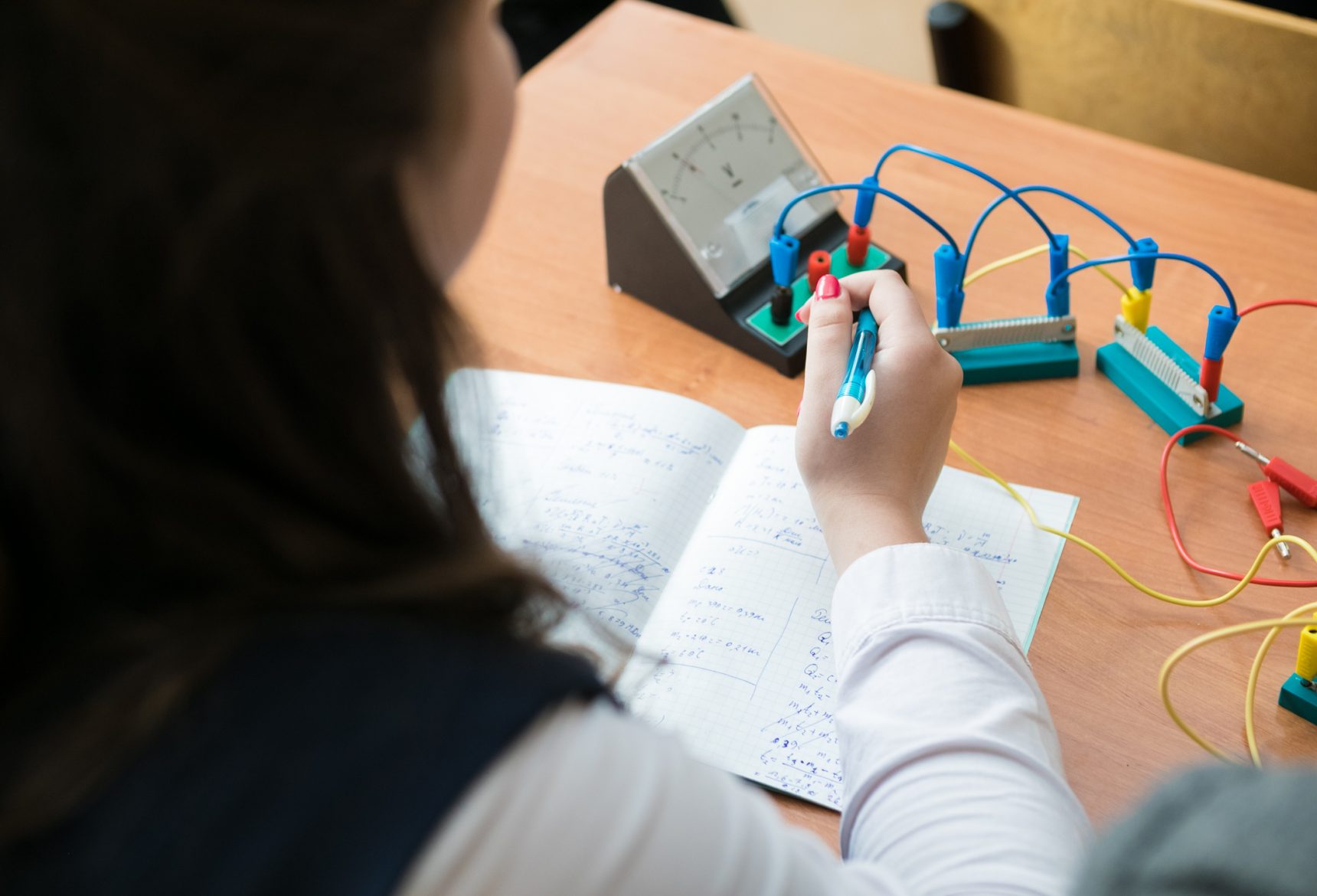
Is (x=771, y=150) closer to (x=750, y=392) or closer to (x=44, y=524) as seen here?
(x=750, y=392)

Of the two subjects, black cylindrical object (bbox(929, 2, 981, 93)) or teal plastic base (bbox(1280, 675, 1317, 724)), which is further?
black cylindrical object (bbox(929, 2, 981, 93))

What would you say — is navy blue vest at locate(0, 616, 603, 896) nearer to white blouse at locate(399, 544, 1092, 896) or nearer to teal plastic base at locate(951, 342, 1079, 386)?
white blouse at locate(399, 544, 1092, 896)

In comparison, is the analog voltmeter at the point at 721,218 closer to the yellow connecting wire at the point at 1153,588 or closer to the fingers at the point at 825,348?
the fingers at the point at 825,348

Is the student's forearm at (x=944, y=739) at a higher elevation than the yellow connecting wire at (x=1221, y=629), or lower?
higher

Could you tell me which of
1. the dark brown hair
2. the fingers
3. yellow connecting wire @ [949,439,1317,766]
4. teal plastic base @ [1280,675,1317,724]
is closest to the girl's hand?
the fingers

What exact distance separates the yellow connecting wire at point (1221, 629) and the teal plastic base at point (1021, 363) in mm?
124

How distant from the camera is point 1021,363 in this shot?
2.88 feet

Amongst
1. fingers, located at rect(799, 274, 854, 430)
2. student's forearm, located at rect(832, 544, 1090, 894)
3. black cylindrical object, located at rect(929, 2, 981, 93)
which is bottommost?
black cylindrical object, located at rect(929, 2, 981, 93)

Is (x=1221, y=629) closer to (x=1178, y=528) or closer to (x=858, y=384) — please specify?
(x=1178, y=528)

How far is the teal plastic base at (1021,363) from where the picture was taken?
2.88 ft

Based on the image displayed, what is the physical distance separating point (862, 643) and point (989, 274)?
1.48 feet

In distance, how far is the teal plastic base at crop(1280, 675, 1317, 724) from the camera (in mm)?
642

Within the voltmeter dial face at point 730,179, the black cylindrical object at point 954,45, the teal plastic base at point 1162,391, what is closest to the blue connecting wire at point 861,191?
the voltmeter dial face at point 730,179

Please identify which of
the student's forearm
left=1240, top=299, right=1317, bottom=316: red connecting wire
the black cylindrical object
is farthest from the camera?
the black cylindrical object
